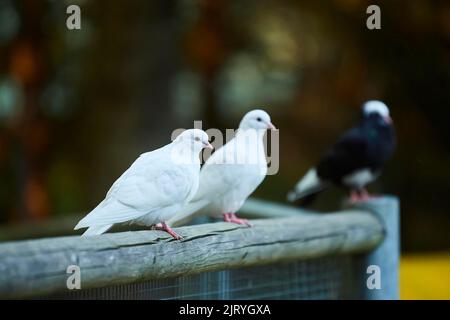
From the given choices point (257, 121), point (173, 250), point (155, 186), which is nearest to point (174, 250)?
point (173, 250)

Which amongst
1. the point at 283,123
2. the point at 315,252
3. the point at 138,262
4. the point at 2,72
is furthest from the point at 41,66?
the point at 138,262

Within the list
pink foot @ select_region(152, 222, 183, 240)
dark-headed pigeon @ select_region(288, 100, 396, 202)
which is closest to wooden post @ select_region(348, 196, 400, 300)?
dark-headed pigeon @ select_region(288, 100, 396, 202)

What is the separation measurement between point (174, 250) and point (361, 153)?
219 centimetres

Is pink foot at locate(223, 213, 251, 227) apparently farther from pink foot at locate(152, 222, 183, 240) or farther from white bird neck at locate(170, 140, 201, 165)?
white bird neck at locate(170, 140, 201, 165)

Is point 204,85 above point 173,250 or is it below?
above

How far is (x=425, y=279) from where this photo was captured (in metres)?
4.86

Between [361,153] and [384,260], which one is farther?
[361,153]

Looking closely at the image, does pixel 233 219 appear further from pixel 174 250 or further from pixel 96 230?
pixel 96 230

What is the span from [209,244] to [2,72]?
20.1ft

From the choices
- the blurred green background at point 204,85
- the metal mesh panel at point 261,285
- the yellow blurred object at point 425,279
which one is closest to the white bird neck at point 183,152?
the metal mesh panel at point 261,285

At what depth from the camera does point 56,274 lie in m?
1.95

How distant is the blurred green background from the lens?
7.22 meters

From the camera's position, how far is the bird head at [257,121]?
249 centimetres

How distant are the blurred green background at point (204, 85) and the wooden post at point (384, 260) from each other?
10.4 ft
